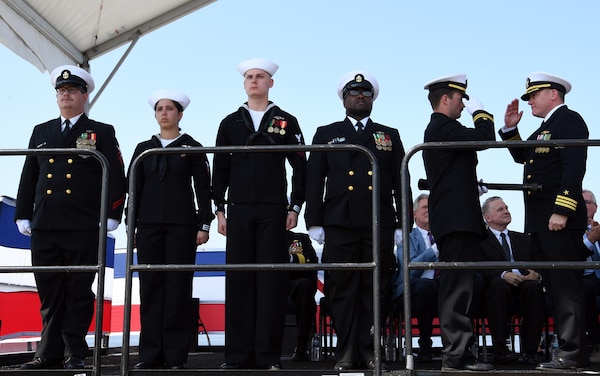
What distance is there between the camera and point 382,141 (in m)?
Answer: 4.23

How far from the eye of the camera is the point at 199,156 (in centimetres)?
443

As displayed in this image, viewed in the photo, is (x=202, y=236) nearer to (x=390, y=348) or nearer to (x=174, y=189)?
(x=174, y=189)

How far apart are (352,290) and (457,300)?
Result: 54 centimetres

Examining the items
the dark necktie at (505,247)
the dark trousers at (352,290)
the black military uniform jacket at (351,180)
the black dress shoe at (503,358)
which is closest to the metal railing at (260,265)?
the dark trousers at (352,290)

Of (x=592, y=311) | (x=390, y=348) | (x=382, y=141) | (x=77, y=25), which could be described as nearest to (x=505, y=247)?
(x=592, y=311)

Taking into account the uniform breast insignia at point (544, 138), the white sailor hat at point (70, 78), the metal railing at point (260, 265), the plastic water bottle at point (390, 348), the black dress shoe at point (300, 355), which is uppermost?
the white sailor hat at point (70, 78)

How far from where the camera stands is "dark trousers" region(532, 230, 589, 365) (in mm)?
3730

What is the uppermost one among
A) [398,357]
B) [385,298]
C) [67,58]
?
[67,58]

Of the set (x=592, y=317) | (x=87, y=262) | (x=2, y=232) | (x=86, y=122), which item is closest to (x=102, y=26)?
(x=2, y=232)

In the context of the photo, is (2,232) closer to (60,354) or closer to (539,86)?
(60,354)

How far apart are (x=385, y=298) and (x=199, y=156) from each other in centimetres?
145

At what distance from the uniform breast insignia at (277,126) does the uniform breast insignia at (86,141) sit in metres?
1.05

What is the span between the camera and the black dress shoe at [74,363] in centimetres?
397

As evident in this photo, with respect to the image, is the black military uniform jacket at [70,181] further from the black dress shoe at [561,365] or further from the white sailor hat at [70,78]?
the black dress shoe at [561,365]
